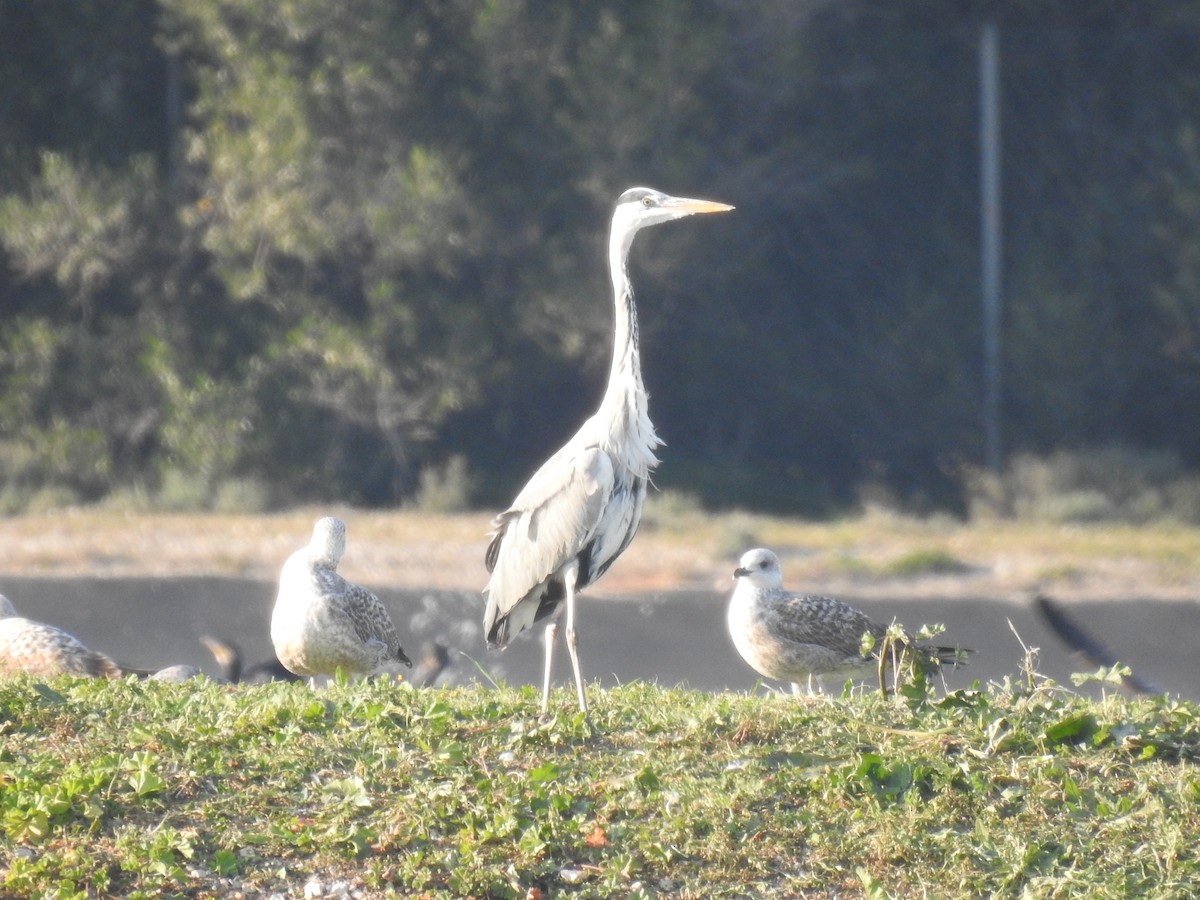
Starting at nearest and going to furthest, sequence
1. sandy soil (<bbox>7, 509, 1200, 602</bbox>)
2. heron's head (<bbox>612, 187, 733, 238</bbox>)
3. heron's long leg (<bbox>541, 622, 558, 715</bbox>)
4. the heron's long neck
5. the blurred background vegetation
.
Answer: heron's long leg (<bbox>541, 622, 558, 715</bbox>), the heron's long neck, heron's head (<bbox>612, 187, 733, 238</bbox>), sandy soil (<bbox>7, 509, 1200, 602</bbox>), the blurred background vegetation

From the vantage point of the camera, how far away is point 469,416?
79.4ft

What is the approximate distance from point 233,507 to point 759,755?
16.0m

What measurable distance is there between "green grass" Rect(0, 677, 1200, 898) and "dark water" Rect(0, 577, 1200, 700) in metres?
6.16

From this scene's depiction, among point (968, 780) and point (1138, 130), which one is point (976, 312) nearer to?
point (1138, 130)

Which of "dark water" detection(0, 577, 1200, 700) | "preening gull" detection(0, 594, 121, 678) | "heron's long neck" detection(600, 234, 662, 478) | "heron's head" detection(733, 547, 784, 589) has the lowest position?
"dark water" detection(0, 577, 1200, 700)

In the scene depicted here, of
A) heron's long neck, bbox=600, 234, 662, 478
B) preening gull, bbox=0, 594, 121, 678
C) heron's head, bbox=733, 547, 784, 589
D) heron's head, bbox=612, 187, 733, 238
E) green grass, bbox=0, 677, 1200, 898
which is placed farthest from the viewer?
heron's head, bbox=733, 547, 784, 589

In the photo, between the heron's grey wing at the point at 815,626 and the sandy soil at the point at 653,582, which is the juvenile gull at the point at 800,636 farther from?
the sandy soil at the point at 653,582

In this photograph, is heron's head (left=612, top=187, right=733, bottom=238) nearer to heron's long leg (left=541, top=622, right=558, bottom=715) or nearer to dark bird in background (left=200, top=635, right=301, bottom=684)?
heron's long leg (left=541, top=622, right=558, bottom=715)

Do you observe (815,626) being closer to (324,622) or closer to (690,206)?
(690,206)

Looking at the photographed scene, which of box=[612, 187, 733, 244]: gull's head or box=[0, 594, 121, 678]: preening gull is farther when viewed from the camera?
box=[612, 187, 733, 244]: gull's head

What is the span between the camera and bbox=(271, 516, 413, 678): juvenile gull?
8.30 m

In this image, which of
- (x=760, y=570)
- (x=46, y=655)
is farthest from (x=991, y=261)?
(x=46, y=655)

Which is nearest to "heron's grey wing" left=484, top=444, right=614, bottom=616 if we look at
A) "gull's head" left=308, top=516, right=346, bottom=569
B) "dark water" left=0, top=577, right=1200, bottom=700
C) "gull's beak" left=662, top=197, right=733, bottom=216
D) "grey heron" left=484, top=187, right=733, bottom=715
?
"grey heron" left=484, top=187, right=733, bottom=715

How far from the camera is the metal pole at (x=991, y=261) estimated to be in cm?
2334
